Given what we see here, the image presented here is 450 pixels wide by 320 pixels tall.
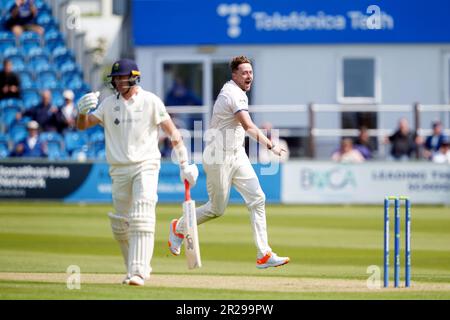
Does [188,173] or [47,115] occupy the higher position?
[47,115]

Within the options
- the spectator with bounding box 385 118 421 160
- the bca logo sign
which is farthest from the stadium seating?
the spectator with bounding box 385 118 421 160

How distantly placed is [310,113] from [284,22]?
10.5ft

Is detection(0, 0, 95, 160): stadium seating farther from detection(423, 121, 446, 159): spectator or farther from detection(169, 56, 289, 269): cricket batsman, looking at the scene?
detection(169, 56, 289, 269): cricket batsman

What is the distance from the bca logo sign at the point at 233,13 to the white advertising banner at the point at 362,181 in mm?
4685

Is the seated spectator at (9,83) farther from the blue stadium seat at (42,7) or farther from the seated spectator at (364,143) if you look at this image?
the seated spectator at (364,143)

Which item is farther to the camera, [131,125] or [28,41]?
[28,41]

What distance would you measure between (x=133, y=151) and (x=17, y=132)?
1446 centimetres

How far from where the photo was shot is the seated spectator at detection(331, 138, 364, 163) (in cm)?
2241

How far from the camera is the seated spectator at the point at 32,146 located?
22.5 meters

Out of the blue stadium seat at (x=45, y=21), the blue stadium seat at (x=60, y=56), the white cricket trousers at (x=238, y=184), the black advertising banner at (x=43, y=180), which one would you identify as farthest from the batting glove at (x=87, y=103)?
the blue stadium seat at (x=45, y=21)

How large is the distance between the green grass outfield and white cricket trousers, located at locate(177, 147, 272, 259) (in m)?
0.50

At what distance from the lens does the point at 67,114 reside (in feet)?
76.8

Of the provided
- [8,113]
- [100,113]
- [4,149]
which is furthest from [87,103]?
[8,113]

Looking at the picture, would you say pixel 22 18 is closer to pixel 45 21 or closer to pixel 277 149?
pixel 45 21
